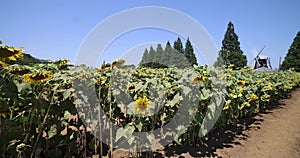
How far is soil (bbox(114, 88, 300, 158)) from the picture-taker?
9.82 ft

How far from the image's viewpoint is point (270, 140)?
3.71 meters

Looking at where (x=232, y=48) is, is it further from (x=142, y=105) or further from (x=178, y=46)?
(x=142, y=105)

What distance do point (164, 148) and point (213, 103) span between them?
0.99 metres

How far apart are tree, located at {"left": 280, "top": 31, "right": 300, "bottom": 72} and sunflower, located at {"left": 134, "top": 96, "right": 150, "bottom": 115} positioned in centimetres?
3997

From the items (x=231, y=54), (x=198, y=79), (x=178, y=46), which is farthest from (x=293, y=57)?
(x=198, y=79)

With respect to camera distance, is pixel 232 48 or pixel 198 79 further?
pixel 232 48

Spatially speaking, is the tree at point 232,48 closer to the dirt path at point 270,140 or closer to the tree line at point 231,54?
the tree line at point 231,54

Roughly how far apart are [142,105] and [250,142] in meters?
2.38

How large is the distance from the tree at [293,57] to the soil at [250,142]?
36.6 metres

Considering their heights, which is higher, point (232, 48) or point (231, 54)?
point (232, 48)

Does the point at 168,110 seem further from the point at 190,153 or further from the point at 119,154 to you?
the point at 119,154

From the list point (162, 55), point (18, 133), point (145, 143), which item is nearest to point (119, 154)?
point (145, 143)

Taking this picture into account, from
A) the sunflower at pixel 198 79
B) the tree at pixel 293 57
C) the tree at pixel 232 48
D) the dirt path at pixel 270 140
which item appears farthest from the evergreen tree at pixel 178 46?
the sunflower at pixel 198 79

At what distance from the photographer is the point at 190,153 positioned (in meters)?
2.91
